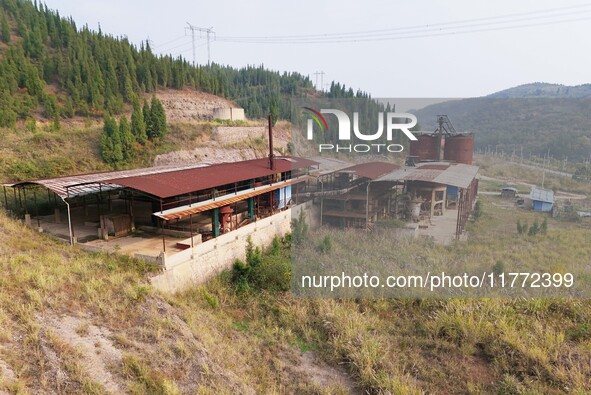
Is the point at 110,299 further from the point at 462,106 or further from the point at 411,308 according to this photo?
the point at 462,106

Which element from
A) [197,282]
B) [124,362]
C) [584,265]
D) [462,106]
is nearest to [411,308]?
[584,265]

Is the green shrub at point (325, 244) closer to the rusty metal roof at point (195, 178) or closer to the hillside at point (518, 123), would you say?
the rusty metal roof at point (195, 178)

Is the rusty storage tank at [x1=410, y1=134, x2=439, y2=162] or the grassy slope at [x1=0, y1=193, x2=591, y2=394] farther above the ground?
the rusty storage tank at [x1=410, y1=134, x2=439, y2=162]

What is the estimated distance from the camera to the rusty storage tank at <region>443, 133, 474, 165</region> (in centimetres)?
1162

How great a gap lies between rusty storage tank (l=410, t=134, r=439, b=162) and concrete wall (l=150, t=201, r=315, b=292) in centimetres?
433

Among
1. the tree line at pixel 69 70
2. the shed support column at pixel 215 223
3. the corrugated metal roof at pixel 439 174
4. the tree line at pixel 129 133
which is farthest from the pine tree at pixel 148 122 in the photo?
the corrugated metal roof at pixel 439 174

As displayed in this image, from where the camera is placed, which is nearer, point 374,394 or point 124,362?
point 124,362

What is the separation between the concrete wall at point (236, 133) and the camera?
36.2 meters

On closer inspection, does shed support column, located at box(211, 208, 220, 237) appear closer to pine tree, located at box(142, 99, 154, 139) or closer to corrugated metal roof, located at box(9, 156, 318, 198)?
corrugated metal roof, located at box(9, 156, 318, 198)

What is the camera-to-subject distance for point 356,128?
31.3 feet

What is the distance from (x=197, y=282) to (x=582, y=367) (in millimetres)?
11839

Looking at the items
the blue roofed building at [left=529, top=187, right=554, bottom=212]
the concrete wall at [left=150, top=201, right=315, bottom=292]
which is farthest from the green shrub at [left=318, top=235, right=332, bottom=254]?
the blue roofed building at [left=529, top=187, right=554, bottom=212]

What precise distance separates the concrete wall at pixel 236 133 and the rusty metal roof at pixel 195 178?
16305 millimetres

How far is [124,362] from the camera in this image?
7.36 m
